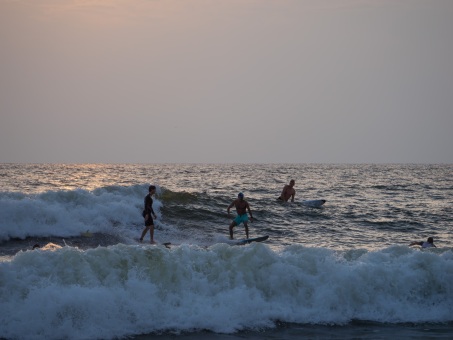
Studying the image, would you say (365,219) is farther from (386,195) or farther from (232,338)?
(232,338)

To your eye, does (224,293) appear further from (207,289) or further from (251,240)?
(251,240)

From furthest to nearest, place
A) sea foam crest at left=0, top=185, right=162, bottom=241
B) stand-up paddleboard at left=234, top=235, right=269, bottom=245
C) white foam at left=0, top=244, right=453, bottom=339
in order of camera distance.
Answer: stand-up paddleboard at left=234, top=235, right=269, bottom=245, sea foam crest at left=0, top=185, right=162, bottom=241, white foam at left=0, top=244, right=453, bottom=339

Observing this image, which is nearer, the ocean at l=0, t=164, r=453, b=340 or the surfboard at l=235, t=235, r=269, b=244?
the ocean at l=0, t=164, r=453, b=340

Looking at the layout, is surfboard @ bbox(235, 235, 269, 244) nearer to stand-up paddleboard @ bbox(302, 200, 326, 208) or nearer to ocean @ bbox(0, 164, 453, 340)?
ocean @ bbox(0, 164, 453, 340)

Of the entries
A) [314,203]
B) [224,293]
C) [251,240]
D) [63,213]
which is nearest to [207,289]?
[224,293]

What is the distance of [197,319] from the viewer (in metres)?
10.1

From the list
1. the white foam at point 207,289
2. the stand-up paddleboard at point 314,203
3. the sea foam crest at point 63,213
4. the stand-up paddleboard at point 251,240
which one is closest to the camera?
the white foam at point 207,289

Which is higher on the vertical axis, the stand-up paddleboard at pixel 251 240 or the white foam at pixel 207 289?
the white foam at pixel 207 289

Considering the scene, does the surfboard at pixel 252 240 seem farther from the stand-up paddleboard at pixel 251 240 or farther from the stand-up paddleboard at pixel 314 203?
the stand-up paddleboard at pixel 314 203

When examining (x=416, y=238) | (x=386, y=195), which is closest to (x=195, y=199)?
(x=416, y=238)

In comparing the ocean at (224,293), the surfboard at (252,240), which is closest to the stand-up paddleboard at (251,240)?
the surfboard at (252,240)

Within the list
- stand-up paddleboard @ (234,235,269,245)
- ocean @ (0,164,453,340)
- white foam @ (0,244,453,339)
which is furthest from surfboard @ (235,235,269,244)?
white foam @ (0,244,453,339)

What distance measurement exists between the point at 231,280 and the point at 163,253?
145cm

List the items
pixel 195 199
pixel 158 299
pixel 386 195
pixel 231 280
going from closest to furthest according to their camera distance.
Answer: pixel 158 299, pixel 231 280, pixel 195 199, pixel 386 195
